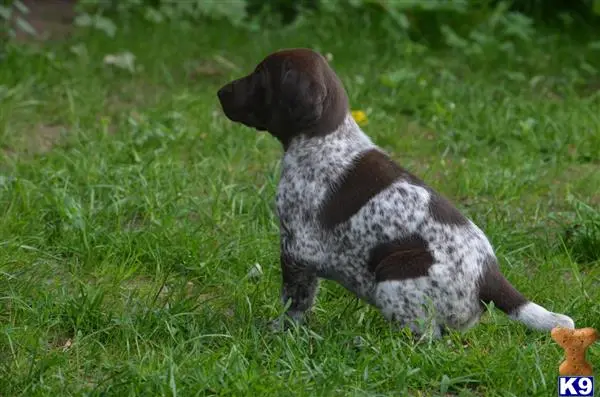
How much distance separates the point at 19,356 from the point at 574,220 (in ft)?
10.1

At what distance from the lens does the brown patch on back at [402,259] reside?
4578mm

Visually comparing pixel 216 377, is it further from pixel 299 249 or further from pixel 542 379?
pixel 542 379

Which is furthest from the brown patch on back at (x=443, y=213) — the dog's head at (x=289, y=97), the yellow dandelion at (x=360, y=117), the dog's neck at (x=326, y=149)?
the yellow dandelion at (x=360, y=117)

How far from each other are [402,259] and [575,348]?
73 cm

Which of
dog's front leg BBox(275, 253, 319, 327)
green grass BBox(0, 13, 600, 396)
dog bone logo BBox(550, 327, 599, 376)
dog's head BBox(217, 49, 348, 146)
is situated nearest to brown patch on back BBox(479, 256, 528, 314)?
green grass BBox(0, 13, 600, 396)

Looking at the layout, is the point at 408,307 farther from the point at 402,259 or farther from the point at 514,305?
the point at 514,305

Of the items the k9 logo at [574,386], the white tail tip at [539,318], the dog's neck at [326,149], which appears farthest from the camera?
the dog's neck at [326,149]

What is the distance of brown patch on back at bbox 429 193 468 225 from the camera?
469 cm

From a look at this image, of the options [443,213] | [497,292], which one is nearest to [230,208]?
[443,213]

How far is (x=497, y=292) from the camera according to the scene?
4.70m

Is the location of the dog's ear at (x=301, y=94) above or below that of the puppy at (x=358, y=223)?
above

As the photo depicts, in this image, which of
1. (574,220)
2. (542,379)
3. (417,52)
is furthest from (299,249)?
(417,52)

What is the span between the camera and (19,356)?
14.6 ft

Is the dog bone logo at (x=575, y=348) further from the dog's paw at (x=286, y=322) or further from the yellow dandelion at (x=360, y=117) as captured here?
the yellow dandelion at (x=360, y=117)
